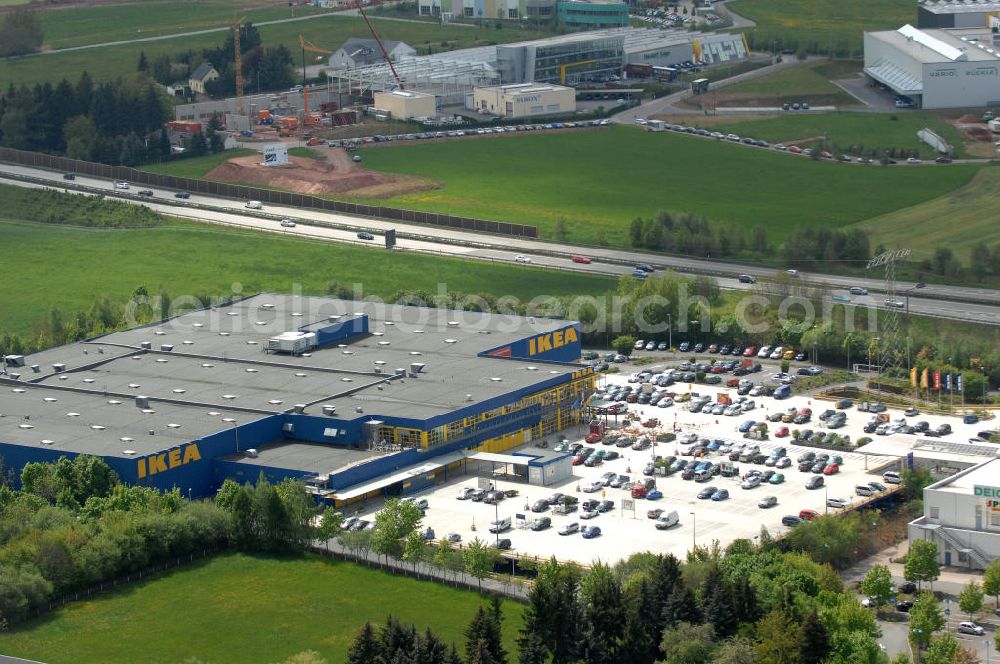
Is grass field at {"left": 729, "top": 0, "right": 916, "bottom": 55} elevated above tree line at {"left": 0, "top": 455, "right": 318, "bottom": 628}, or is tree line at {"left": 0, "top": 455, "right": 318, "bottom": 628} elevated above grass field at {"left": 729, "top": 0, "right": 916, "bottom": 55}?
grass field at {"left": 729, "top": 0, "right": 916, "bottom": 55}

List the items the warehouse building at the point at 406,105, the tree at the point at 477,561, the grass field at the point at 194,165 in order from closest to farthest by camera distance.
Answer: the tree at the point at 477,561, the grass field at the point at 194,165, the warehouse building at the point at 406,105

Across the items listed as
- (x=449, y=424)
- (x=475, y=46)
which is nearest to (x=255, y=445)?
(x=449, y=424)

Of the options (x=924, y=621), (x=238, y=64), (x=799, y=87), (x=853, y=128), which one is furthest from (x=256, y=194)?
(x=924, y=621)

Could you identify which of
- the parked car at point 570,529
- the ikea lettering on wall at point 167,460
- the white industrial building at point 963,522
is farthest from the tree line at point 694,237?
the ikea lettering on wall at point 167,460

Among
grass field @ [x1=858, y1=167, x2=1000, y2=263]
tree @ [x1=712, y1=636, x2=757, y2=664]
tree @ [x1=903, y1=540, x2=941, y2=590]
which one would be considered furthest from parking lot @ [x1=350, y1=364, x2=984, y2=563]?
grass field @ [x1=858, y1=167, x2=1000, y2=263]

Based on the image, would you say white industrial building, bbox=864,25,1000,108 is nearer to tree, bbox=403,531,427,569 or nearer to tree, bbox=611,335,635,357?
tree, bbox=611,335,635,357

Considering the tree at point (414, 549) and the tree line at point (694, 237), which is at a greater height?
the tree line at point (694, 237)

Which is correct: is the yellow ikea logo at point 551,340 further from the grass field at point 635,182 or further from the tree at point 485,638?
the tree at point 485,638
